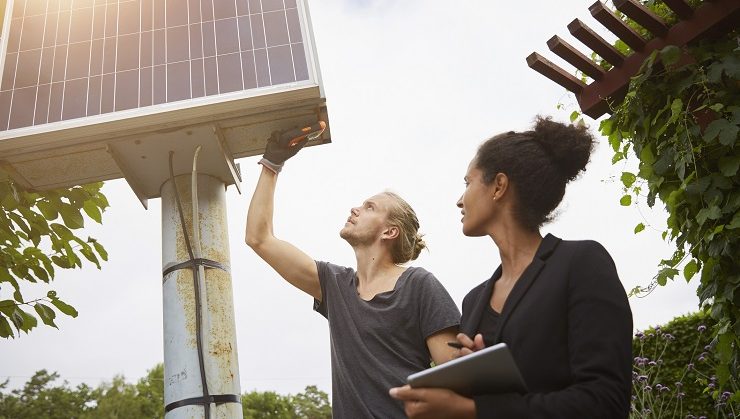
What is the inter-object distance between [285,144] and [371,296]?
2.07 feet

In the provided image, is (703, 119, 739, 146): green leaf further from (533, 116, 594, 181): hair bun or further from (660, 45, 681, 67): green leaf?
(533, 116, 594, 181): hair bun

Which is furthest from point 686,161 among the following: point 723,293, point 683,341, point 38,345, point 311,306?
point 38,345

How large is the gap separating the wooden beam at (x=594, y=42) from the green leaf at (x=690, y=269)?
105cm

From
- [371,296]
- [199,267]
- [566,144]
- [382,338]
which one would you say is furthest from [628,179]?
[199,267]

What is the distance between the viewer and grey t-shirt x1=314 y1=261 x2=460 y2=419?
229cm

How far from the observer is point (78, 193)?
360 centimetres

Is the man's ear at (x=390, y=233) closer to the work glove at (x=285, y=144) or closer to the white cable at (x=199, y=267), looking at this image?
the work glove at (x=285, y=144)

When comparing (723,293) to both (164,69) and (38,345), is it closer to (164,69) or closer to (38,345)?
(164,69)

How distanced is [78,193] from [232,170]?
4.03ft

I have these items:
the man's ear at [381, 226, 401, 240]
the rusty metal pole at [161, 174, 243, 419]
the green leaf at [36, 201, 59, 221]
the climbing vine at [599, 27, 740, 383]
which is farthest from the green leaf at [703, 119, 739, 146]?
the green leaf at [36, 201, 59, 221]

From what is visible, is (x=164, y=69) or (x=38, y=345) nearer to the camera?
(x=164, y=69)

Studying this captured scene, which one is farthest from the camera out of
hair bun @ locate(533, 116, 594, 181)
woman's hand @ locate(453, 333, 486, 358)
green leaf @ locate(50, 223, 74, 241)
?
green leaf @ locate(50, 223, 74, 241)

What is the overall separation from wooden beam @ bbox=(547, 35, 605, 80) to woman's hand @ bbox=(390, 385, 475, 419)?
2628 millimetres

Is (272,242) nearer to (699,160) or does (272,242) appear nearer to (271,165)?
(271,165)
